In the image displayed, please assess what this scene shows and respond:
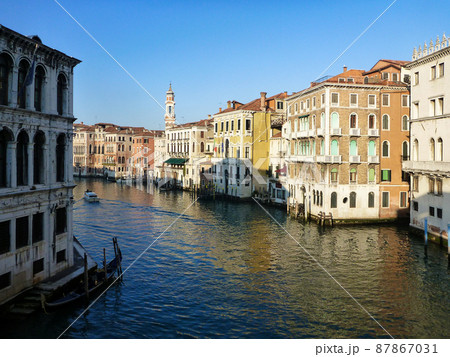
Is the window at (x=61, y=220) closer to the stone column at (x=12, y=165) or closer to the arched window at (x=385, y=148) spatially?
the stone column at (x=12, y=165)

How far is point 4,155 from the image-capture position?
13719 millimetres

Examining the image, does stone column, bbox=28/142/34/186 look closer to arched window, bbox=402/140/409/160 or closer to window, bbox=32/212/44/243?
window, bbox=32/212/44/243

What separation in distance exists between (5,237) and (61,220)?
3333mm

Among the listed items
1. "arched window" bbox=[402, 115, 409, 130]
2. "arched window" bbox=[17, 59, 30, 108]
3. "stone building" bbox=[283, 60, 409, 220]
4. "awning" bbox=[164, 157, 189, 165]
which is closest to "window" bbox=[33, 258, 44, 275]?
"arched window" bbox=[17, 59, 30, 108]

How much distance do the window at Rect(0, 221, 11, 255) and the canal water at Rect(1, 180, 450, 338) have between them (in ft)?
7.89

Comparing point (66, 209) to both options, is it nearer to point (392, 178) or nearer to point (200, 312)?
point (200, 312)

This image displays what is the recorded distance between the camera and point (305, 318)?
14594mm

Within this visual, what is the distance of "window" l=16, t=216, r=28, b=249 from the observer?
A: 549 inches

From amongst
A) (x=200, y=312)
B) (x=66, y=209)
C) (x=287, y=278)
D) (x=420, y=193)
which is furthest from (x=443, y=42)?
(x=66, y=209)

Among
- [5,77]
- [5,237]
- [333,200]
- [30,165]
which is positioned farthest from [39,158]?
[333,200]

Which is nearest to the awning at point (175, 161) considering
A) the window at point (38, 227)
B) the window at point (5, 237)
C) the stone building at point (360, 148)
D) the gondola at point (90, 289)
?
the stone building at point (360, 148)

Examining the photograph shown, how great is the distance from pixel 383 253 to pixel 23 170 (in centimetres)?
1861

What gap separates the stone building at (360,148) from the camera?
3250 cm

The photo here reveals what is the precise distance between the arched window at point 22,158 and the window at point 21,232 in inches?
49.2
